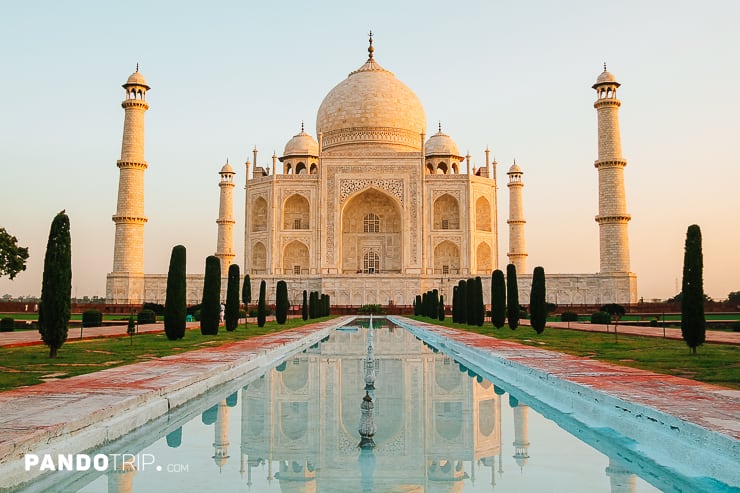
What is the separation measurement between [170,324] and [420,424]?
744 cm

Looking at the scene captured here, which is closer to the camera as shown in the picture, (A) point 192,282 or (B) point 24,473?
(B) point 24,473

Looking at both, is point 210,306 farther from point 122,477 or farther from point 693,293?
point 122,477

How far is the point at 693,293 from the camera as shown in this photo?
7.91 meters

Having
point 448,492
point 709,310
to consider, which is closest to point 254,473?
point 448,492

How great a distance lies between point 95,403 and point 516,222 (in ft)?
96.2

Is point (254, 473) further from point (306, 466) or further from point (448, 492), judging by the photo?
point (448, 492)

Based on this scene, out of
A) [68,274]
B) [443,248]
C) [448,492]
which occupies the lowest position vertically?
[448,492]

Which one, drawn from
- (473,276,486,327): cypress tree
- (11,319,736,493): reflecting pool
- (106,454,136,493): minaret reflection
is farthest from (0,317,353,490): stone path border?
(473,276,486,327): cypress tree

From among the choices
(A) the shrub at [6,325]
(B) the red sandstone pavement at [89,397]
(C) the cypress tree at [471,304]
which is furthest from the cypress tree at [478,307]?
(A) the shrub at [6,325]

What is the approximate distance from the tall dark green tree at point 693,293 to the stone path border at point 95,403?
5.10 m

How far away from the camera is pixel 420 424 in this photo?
12.7 ft

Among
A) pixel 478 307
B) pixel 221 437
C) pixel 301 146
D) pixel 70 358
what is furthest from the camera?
pixel 301 146

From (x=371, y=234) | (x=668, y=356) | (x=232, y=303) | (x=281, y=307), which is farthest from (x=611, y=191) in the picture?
(x=668, y=356)

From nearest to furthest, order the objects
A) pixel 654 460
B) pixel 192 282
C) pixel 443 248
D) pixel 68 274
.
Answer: pixel 654 460, pixel 68 274, pixel 192 282, pixel 443 248
